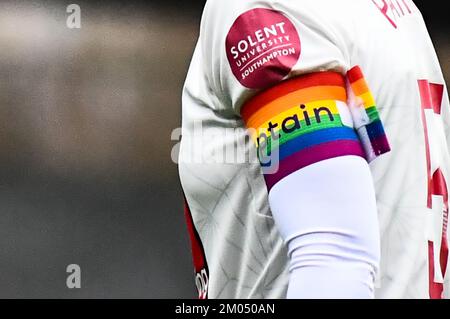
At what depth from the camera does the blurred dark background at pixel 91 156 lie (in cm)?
197

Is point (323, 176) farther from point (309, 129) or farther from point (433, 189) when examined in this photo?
point (433, 189)

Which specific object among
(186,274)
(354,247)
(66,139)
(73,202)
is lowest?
(354,247)

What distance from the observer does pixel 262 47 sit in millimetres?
525

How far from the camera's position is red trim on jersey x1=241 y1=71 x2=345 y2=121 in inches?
20.4

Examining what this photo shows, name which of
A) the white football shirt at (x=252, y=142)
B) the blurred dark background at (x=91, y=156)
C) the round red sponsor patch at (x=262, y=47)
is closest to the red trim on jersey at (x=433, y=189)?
the white football shirt at (x=252, y=142)

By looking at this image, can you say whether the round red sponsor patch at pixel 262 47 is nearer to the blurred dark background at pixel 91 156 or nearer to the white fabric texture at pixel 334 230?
the white fabric texture at pixel 334 230

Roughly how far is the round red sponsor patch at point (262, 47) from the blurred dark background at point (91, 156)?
144cm

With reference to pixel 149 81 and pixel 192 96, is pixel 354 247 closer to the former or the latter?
pixel 192 96

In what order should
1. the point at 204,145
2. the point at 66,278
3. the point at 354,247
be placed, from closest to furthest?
the point at 354,247, the point at 204,145, the point at 66,278

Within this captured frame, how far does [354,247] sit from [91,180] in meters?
1.53

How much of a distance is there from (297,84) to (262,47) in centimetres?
3

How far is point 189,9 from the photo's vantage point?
2.01 m

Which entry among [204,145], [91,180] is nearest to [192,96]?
[204,145]

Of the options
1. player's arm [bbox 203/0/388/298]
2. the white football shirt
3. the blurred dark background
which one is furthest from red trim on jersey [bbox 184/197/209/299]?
the blurred dark background
